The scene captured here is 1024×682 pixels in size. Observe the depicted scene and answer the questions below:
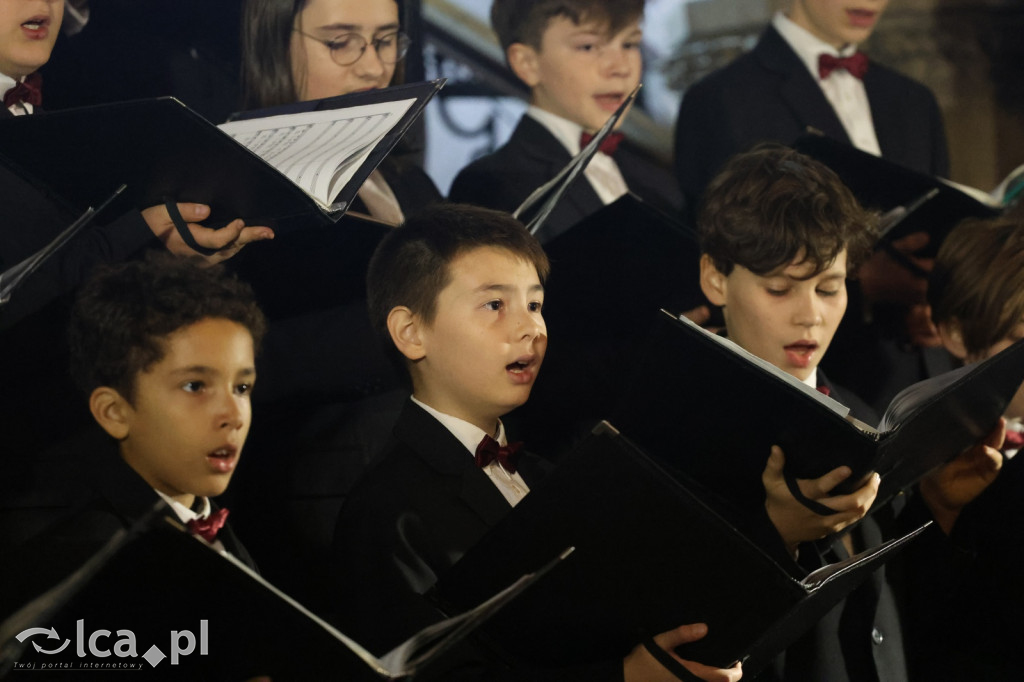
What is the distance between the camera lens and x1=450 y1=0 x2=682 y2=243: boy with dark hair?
2352 mm

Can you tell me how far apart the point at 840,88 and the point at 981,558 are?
3.73 ft

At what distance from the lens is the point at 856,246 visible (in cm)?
206

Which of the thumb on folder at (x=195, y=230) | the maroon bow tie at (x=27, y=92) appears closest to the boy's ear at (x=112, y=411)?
the thumb on folder at (x=195, y=230)

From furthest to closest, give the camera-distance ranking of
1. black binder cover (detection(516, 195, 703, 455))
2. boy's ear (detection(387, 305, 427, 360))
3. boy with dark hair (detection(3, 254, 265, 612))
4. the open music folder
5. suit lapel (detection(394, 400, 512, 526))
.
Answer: black binder cover (detection(516, 195, 703, 455))
boy's ear (detection(387, 305, 427, 360))
suit lapel (detection(394, 400, 512, 526))
boy with dark hair (detection(3, 254, 265, 612))
the open music folder

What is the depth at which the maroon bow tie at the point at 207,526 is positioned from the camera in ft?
5.36

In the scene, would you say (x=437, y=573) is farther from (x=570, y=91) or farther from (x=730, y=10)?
(x=730, y=10)

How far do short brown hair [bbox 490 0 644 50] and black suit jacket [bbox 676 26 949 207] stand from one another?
26 centimetres

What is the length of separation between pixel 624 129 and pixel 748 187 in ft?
2.12

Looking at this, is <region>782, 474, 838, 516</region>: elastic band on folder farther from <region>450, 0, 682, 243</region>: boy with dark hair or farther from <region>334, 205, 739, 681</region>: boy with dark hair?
<region>450, 0, 682, 243</region>: boy with dark hair

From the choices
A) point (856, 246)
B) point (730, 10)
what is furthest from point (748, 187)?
point (730, 10)

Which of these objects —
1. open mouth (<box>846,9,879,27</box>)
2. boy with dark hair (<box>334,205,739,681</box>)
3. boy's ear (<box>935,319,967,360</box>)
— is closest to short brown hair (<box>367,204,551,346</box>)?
boy with dark hair (<box>334,205,739,681</box>)

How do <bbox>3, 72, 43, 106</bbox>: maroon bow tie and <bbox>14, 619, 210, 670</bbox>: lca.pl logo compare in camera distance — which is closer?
<bbox>14, 619, 210, 670</bbox>: lca.pl logo

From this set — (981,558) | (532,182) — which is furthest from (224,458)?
(981,558)

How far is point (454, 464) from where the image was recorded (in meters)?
1.74
